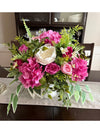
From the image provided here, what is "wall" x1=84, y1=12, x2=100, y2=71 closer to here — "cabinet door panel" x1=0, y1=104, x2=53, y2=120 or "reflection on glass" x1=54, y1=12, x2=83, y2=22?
"reflection on glass" x1=54, y1=12, x2=83, y2=22

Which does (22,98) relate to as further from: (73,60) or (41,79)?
(73,60)

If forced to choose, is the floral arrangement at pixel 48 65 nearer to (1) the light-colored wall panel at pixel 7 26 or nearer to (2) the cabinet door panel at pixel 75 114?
(2) the cabinet door panel at pixel 75 114

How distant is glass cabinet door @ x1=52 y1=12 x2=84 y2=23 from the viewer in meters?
1.73

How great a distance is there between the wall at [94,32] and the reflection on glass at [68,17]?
0.31m

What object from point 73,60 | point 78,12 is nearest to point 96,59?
point 78,12

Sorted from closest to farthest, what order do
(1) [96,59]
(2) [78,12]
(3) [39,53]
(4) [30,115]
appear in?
1. (3) [39,53]
2. (4) [30,115]
3. (2) [78,12]
4. (1) [96,59]

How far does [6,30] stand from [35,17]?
619 mm

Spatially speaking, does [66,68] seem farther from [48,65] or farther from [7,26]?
[7,26]

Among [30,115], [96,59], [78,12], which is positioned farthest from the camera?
[96,59]

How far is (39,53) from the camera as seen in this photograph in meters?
0.54

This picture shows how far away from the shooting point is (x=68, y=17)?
1.80m

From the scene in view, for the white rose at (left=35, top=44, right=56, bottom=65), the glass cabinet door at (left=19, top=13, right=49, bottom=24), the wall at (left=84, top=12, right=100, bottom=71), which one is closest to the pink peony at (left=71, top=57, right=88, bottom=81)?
the white rose at (left=35, top=44, right=56, bottom=65)

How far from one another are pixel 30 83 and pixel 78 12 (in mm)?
1568

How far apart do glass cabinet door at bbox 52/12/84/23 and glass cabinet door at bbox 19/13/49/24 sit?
4.9 inches
